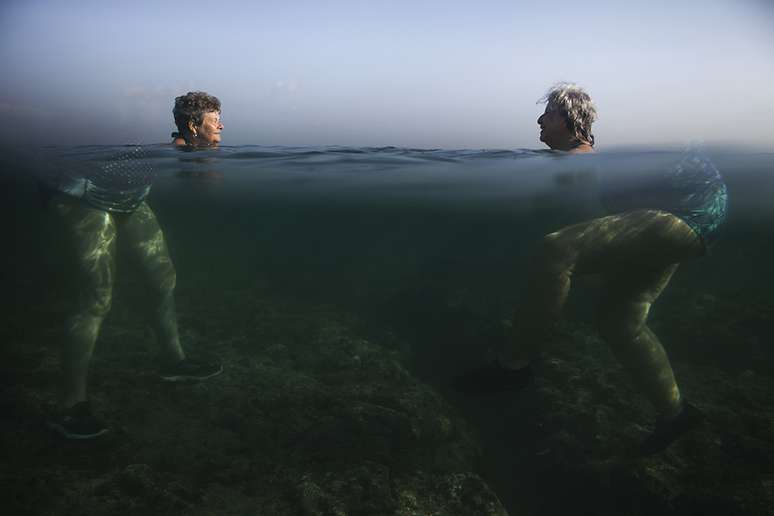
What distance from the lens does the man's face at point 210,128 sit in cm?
581

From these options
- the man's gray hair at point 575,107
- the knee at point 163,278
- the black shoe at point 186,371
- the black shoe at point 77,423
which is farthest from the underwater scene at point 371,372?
the man's gray hair at point 575,107

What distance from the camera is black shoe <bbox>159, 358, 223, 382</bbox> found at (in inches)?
224

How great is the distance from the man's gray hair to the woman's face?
4380 millimetres

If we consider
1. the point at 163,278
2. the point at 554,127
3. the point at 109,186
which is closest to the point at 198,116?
the point at 109,186

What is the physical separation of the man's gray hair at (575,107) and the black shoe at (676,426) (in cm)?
305

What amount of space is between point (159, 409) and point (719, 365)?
945 cm

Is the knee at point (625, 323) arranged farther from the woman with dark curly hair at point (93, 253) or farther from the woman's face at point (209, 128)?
the woman's face at point (209, 128)

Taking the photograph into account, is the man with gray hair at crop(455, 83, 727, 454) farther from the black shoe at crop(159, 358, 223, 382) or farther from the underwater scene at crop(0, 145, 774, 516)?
the black shoe at crop(159, 358, 223, 382)

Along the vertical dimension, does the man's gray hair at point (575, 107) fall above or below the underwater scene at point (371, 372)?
above

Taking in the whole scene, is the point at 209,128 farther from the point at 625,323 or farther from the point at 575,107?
the point at 625,323

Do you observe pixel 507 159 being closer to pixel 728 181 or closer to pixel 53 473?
pixel 728 181

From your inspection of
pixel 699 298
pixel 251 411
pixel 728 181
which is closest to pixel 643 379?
pixel 251 411

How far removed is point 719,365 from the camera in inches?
307

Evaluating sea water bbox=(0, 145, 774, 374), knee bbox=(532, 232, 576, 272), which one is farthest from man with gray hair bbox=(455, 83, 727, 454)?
sea water bbox=(0, 145, 774, 374)
